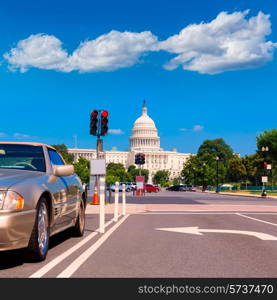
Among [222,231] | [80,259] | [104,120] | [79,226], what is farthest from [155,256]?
[104,120]

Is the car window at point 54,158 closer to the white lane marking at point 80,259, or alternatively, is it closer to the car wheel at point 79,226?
the car wheel at point 79,226

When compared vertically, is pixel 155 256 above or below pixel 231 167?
below

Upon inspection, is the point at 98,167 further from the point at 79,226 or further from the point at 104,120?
the point at 104,120

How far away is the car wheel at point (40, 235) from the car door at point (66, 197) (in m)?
0.65

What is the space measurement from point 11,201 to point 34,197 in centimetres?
48

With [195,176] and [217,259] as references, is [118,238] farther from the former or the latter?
[195,176]

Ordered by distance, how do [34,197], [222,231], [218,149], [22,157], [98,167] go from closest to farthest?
[34,197]
[22,157]
[222,231]
[98,167]
[218,149]

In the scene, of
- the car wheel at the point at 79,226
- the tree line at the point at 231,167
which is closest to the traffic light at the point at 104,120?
the car wheel at the point at 79,226

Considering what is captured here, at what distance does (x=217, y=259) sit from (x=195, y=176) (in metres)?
115

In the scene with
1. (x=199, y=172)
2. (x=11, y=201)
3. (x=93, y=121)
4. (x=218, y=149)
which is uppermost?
(x=218, y=149)

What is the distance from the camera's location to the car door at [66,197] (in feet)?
27.9

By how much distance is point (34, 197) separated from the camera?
6.89m

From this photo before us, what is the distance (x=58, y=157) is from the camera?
9992 mm
